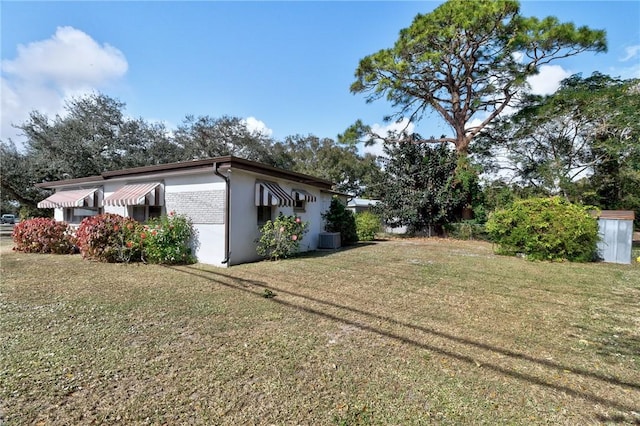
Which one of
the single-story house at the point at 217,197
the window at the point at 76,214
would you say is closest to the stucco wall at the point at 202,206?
the single-story house at the point at 217,197

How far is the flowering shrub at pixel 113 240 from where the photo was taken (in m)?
10.1

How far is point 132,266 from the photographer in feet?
30.9

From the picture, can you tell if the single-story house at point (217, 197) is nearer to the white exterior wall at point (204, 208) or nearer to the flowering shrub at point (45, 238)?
the white exterior wall at point (204, 208)

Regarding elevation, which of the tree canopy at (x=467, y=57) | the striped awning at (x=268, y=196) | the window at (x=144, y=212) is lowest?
the window at (x=144, y=212)

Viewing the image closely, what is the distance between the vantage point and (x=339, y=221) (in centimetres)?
1645

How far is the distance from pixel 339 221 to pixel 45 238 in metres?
13.3

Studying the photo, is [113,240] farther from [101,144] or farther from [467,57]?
[467,57]

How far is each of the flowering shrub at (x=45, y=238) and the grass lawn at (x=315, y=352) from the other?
5.67 m

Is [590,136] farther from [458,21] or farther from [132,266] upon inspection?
[132,266]

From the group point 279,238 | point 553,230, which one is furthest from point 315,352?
point 553,230

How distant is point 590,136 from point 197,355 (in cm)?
2671

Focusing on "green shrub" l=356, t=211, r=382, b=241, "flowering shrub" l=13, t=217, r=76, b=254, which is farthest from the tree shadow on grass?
"green shrub" l=356, t=211, r=382, b=241

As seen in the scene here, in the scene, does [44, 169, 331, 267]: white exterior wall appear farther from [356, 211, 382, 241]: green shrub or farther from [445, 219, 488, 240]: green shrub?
[445, 219, 488, 240]: green shrub

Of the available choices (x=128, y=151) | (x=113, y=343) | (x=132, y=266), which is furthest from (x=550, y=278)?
(x=128, y=151)
